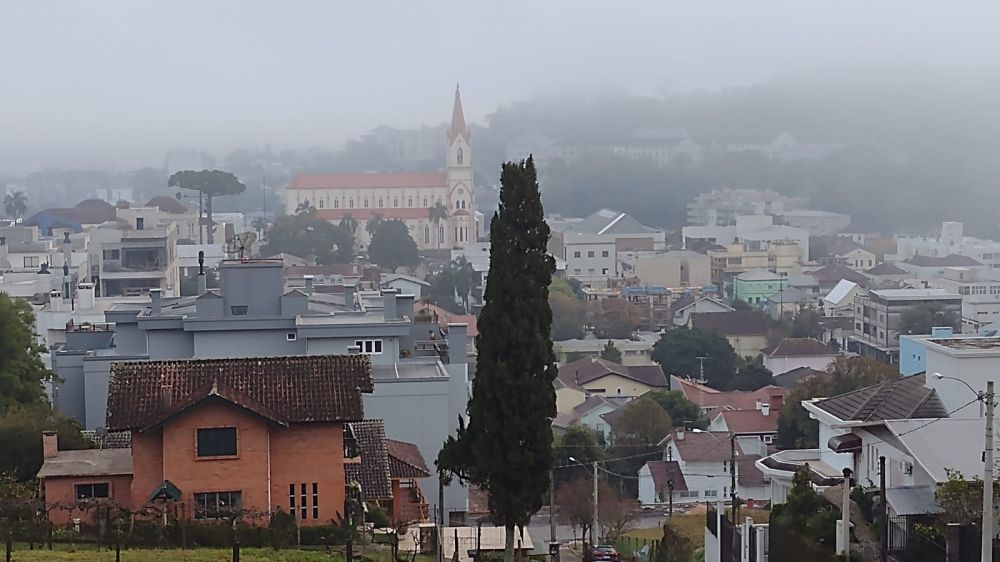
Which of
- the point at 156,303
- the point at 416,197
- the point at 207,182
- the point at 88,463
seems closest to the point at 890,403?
the point at 88,463

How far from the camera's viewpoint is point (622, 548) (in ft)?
62.6

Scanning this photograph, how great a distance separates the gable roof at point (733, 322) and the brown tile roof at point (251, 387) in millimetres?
37600

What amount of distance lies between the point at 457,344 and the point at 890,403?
828 centimetres

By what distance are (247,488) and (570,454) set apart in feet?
44.4

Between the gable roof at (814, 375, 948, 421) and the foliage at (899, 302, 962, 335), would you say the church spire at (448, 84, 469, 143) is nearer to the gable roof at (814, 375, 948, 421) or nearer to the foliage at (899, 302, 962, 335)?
the foliage at (899, 302, 962, 335)

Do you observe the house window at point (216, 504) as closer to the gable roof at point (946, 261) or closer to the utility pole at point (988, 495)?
the utility pole at point (988, 495)

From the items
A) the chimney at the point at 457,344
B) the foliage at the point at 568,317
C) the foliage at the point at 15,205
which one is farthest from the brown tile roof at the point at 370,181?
the chimney at the point at 457,344

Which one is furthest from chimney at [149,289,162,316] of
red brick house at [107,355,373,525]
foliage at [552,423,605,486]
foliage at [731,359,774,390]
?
foliage at [731,359,774,390]

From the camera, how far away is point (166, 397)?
11.5m

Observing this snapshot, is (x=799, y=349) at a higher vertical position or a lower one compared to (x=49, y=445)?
lower

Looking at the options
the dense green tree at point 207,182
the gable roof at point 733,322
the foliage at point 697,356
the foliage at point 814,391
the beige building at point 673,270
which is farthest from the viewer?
the dense green tree at point 207,182

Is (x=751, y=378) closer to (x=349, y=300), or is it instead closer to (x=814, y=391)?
(x=814, y=391)

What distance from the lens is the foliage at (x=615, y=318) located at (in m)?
53.4

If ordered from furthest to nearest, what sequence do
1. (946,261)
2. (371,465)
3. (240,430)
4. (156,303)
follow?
(946,261), (156,303), (371,465), (240,430)
